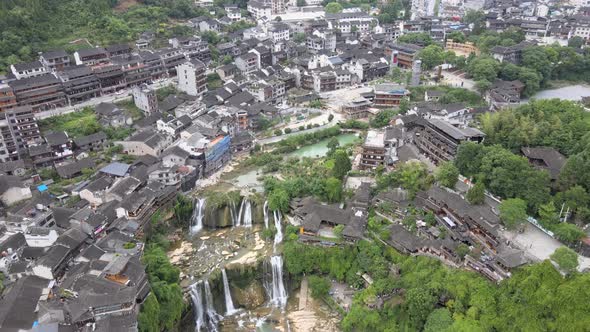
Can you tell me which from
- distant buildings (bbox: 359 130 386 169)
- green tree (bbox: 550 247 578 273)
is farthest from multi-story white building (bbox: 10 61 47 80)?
green tree (bbox: 550 247 578 273)

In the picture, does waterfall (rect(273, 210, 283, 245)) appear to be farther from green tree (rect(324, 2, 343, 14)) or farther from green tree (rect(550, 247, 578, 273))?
green tree (rect(324, 2, 343, 14))

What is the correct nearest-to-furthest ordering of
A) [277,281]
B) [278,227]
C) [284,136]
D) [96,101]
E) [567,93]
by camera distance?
[277,281] → [278,227] → [284,136] → [96,101] → [567,93]

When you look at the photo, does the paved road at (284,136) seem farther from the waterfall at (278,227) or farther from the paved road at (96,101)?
the paved road at (96,101)

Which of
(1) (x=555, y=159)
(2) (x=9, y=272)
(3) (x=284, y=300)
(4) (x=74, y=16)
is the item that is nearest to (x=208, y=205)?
(3) (x=284, y=300)

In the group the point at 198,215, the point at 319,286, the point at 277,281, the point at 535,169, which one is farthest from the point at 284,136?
the point at 535,169

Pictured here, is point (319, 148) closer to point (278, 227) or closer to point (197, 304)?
point (278, 227)
